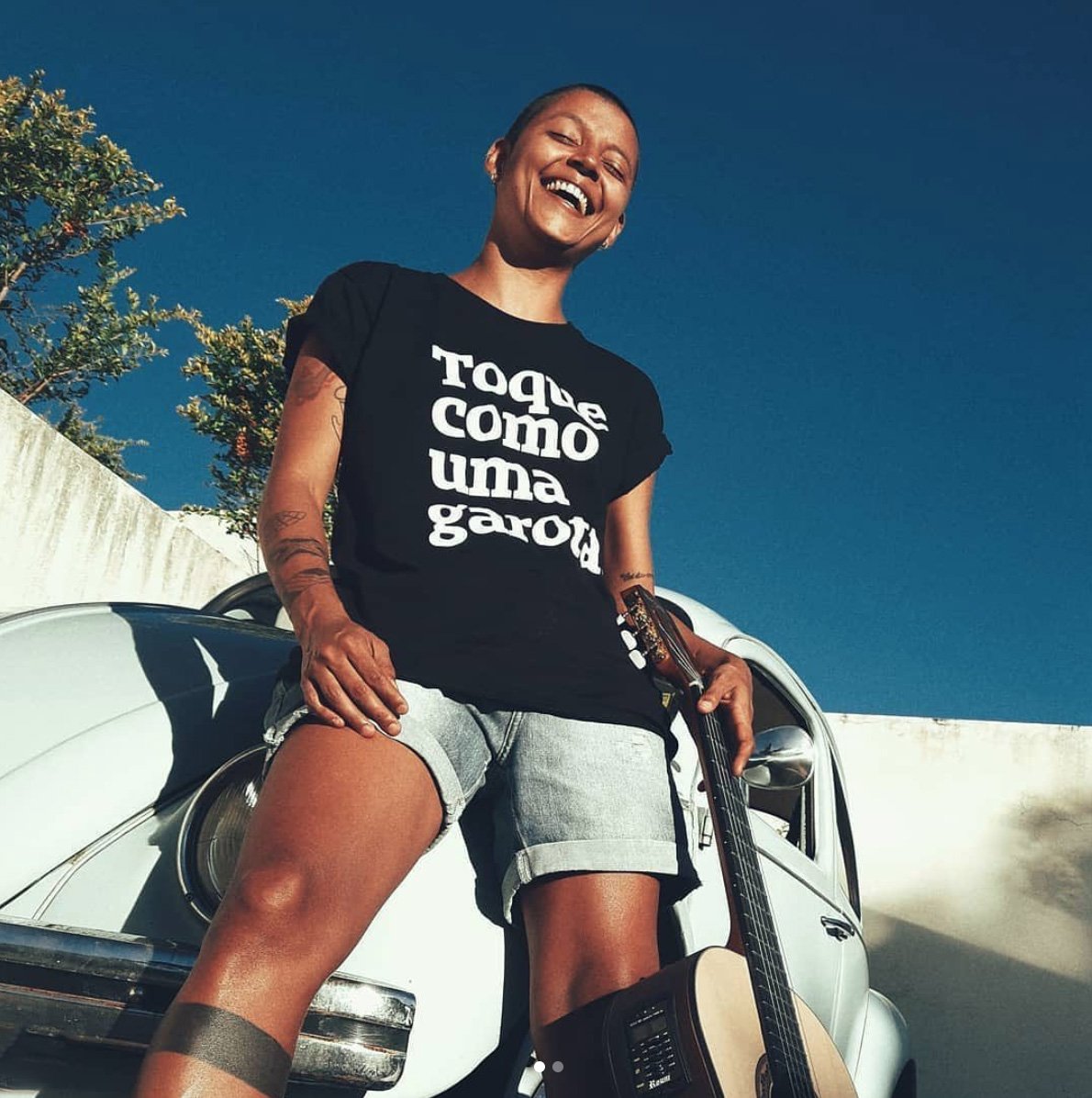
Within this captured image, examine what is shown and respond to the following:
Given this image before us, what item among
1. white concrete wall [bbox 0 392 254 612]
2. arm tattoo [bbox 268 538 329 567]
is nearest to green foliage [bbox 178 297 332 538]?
white concrete wall [bbox 0 392 254 612]

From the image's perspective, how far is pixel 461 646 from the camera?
155 cm

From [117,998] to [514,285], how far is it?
135cm

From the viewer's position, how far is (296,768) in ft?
4.52

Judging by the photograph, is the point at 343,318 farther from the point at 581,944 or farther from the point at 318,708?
the point at 581,944

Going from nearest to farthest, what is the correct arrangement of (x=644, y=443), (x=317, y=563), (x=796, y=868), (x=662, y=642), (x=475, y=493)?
(x=317, y=563) < (x=475, y=493) < (x=662, y=642) < (x=644, y=443) < (x=796, y=868)

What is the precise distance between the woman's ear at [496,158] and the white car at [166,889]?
3.51 feet

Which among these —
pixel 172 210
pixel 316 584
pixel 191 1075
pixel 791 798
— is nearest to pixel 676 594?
pixel 791 798

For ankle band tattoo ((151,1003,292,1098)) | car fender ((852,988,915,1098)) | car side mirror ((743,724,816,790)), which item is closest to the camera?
ankle band tattoo ((151,1003,292,1098))

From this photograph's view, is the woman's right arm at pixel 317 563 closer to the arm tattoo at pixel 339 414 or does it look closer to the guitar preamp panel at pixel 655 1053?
the arm tattoo at pixel 339 414

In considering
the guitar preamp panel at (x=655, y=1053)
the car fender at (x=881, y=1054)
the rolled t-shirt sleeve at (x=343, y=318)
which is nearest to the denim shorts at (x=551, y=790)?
the guitar preamp panel at (x=655, y=1053)

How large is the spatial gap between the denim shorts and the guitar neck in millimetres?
145

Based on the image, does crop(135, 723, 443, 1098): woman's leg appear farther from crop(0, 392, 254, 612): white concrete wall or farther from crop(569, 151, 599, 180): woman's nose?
crop(0, 392, 254, 612): white concrete wall

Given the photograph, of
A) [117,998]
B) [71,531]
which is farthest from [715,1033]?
[71,531]

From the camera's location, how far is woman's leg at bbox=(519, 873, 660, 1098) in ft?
5.00
